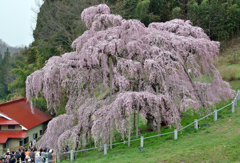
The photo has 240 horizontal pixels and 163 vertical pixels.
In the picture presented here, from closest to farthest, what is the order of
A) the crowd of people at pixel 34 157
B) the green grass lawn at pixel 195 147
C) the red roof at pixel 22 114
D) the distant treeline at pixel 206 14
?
the green grass lawn at pixel 195 147 → the crowd of people at pixel 34 157 → the red roof at pixel 22 114 → the distant treeline at pixel 206 14

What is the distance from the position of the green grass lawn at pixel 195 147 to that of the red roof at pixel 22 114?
9.22 meters

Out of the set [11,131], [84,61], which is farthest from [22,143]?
[84,61]

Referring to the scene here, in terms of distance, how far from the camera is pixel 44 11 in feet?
101

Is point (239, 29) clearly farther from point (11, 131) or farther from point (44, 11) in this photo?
point (11, 131)

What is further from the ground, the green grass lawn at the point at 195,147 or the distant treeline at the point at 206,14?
the distant treeline at the point at 206,14

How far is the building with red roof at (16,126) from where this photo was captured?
15784 mm

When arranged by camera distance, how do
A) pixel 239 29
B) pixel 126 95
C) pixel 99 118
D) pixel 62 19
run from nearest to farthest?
pixel 126 95
pixel 99 118
pixel 62 19
pixel 239 29

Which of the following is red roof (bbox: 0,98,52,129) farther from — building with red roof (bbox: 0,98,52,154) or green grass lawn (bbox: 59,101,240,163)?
green grass lawn (bbox: 59,101,240,163)

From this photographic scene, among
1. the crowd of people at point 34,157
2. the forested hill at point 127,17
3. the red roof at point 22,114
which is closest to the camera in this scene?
the crowd of people at point 34,157

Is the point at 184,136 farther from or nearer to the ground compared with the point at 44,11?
nearer to the ground

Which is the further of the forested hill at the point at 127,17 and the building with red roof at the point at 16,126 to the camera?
the forested hill at the point at 127,17

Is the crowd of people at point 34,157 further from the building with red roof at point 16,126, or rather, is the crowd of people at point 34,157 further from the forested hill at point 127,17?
the forested hill at point 127,17

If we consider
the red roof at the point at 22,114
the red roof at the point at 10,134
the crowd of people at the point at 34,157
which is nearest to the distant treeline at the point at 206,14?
the red roof at the point at 22,114

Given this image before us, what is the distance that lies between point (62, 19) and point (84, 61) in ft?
64.1
